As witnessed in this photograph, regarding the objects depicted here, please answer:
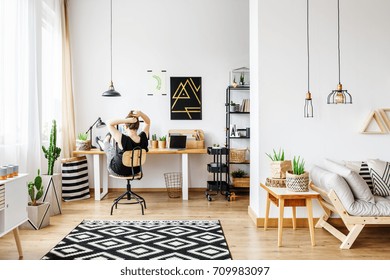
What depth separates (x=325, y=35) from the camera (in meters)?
3.71

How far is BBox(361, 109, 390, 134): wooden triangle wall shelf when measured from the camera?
12.1 ft

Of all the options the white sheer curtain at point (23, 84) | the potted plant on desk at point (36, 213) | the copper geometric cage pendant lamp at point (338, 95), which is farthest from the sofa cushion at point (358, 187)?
the white sheer curtain at point (23, 84)

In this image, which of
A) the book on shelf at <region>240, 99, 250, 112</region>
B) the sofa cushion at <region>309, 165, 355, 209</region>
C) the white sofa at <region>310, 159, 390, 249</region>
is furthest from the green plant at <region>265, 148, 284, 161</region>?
the book on shelf at <region>240, 99, 250, 112</region>

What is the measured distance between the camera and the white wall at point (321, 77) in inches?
145

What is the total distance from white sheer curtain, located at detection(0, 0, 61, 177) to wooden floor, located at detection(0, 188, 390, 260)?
82 centimetres

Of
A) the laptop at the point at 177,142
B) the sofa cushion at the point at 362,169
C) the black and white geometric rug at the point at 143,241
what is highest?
the laptop at the point at 177,142

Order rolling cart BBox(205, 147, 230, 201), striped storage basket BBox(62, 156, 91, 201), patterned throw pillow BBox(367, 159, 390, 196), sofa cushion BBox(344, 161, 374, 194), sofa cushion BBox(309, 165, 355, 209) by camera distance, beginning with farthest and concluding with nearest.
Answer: rolling cart BBox(205, 147, 230, 201) → striped storage basket BBox(62, 156, 91, 201) → sofa cushion BBox(344, 161, 374, 194) → patterned throw pillow BBox(367, 159, 390, 196) → sofa cushion BBox(309, 165, 355, 209)

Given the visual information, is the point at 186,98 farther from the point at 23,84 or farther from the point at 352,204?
the point at 352,204

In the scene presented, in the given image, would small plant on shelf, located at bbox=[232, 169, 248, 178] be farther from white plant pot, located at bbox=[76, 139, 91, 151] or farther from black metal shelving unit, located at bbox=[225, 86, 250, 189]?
white plant pot, located at bbox=[76, 139, 91, 151]

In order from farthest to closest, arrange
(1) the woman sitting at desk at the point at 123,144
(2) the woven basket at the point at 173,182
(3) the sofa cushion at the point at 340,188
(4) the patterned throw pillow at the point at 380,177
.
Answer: (2) the woven basket at the point at 173,182 < (1) the woman sitting at desk at the point at 123,144 < (4) the patterned throw pillow at the point at 380,177 < (3) the sofa cushion at the point at 340,188

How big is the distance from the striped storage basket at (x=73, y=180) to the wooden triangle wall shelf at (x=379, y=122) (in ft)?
→ 12.9

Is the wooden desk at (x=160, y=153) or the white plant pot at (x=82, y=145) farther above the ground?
the white plant pot at (x=82, y=145)

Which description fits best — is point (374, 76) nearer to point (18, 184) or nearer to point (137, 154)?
point (137, 154)

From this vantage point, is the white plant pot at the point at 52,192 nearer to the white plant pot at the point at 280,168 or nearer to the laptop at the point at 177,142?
the laptop at the point at 177,142
